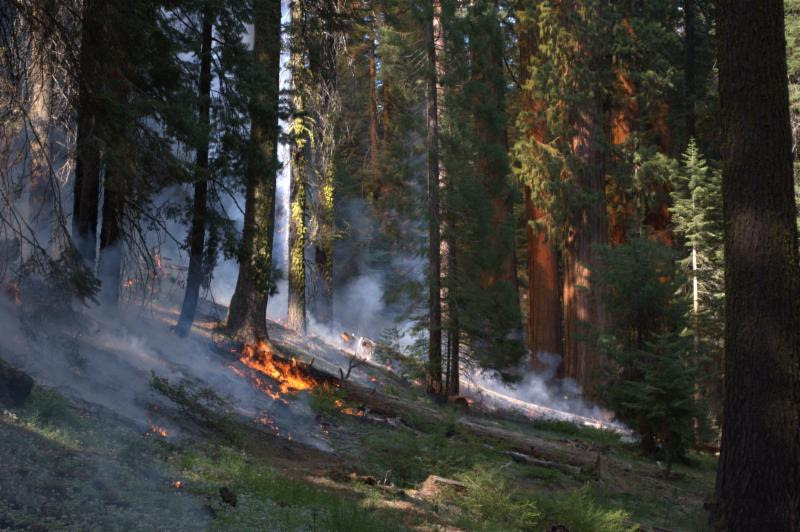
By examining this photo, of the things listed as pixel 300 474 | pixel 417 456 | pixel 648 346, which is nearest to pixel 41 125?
pixel 300 474

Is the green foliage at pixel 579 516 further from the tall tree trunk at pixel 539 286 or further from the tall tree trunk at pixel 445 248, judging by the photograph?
the tall tree trunk at pixel 539 286

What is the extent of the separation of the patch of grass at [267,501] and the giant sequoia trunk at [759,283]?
337 centimetres

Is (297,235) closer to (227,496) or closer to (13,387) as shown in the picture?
(13,387)

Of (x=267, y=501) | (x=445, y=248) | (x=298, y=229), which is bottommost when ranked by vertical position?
(x=267, y=501)

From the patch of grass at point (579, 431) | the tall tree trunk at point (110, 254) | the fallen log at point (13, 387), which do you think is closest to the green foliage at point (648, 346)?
the patch of grass at point (579, 431)

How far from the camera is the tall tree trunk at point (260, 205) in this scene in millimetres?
13469

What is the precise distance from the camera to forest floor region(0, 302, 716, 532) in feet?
19.2

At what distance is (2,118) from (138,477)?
4.53 metres

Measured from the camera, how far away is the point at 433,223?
58.5ft

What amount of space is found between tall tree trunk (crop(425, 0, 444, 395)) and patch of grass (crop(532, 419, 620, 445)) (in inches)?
93.4

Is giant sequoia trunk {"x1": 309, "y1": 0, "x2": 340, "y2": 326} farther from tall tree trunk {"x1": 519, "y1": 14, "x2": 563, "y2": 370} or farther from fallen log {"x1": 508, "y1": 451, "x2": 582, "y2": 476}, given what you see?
fallen log {"x1": 508, "y1": 451, "x2": 582, "y2": 476}

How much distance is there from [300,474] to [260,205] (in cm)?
719

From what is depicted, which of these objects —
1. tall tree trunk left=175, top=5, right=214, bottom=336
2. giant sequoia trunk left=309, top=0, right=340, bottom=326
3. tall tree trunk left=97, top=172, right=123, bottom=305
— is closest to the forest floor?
tall tree trunk left=175, top=5, right=214, bottom=336

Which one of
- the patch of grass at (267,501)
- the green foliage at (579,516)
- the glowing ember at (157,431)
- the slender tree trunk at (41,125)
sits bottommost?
the green foliage at (579,516)
